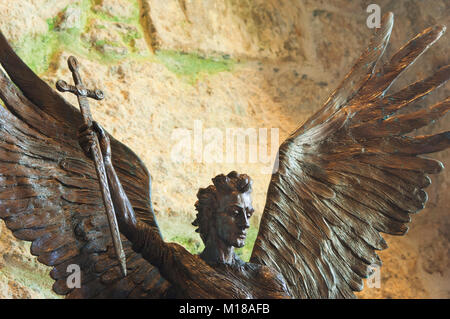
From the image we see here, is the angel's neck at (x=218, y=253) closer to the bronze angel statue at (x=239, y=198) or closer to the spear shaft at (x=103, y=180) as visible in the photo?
the bronze angel statue at (x=239, y=198)

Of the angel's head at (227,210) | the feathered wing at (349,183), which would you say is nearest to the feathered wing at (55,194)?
the angel's head at (227,210)

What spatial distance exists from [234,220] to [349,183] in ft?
1.09

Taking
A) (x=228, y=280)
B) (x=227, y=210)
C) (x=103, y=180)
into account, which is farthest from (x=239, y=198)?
(x=103, y=180)

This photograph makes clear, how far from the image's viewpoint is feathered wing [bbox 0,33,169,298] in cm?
114

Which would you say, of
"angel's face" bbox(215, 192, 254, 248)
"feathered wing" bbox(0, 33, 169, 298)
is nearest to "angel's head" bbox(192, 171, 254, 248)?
"angel's face" bbox(215, 192, 254, 248)

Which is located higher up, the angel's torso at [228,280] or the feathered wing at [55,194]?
the feathered wing at [55,194]

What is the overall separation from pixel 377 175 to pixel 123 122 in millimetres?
716

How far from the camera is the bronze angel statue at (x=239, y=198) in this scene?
1.16m

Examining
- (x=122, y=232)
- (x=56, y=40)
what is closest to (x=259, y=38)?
(x=56, y=40)

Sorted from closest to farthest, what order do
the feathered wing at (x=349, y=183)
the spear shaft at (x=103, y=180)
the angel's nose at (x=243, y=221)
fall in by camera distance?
the spear shaft at (x=103, y=180) → the angel's nose at (x=243, y=221) → the feathered wing at (x=349, y=183)

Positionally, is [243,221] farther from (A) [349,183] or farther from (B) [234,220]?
(A) [349,183]

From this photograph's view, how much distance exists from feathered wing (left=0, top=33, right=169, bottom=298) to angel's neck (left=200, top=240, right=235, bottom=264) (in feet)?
0.32

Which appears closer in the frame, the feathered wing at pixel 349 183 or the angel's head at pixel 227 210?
the angel's head at pixel 227 210

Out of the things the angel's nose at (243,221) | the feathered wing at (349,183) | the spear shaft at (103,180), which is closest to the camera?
the spear shaft at (103,180)
